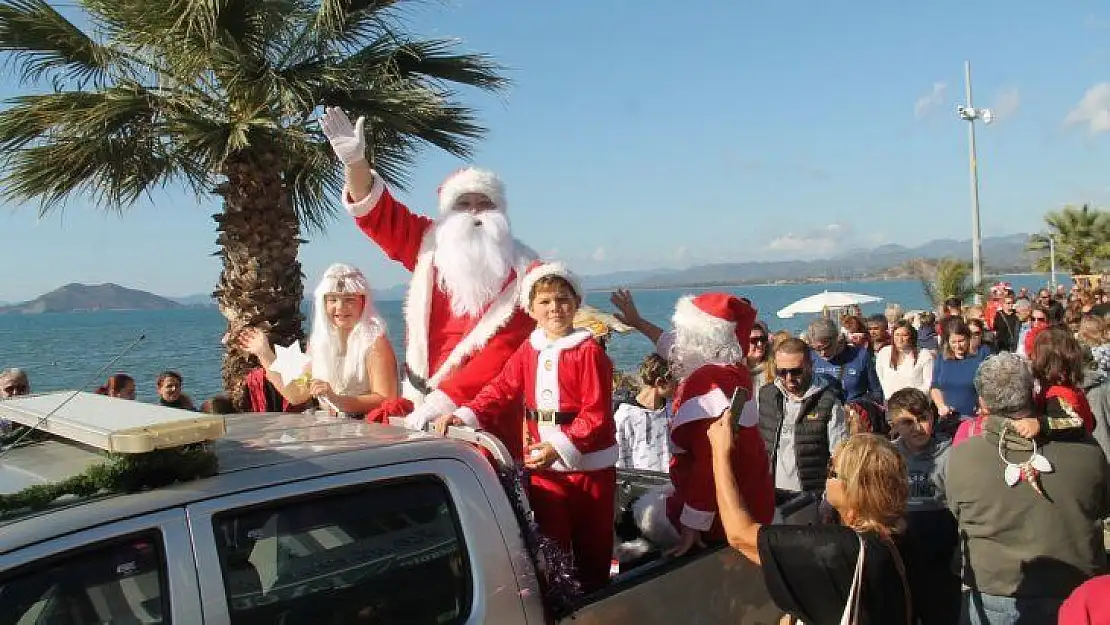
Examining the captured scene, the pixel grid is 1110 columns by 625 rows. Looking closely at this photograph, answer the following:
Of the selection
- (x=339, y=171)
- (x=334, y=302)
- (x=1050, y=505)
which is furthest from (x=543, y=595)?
(x=339, y=171)

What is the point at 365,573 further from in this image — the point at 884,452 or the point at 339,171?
the point at 339,171

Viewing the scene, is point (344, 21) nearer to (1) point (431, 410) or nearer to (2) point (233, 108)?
→ (2) point (233, 108)

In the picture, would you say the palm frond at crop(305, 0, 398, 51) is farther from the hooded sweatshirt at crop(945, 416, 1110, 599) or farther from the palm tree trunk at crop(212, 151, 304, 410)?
the hooded sweatshirt at crop(945, 416, 1110, 599)

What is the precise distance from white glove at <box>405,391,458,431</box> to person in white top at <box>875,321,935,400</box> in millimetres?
4830

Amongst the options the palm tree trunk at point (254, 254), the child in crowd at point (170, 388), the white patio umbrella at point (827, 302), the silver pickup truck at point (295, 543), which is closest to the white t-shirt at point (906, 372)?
the silver pickup truck at point (295, 543)

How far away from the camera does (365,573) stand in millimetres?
2053

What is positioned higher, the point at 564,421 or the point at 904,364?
the point at 564,421

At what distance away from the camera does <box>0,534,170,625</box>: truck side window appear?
1615 mm

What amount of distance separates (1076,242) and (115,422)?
4196 cm

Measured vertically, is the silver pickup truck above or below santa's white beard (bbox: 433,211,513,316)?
below

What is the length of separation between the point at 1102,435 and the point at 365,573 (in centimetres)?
465

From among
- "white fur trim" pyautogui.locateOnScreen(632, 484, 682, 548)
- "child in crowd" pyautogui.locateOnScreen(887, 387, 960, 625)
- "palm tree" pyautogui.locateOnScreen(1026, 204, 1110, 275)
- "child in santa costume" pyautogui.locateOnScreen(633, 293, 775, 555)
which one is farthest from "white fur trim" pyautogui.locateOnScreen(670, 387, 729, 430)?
"palm tree" pyautogui.locateOnScreen(1026, 204, 1110, 275)

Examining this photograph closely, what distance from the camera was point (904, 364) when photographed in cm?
713

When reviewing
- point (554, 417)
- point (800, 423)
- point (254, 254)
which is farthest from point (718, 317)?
point (254, 254)
